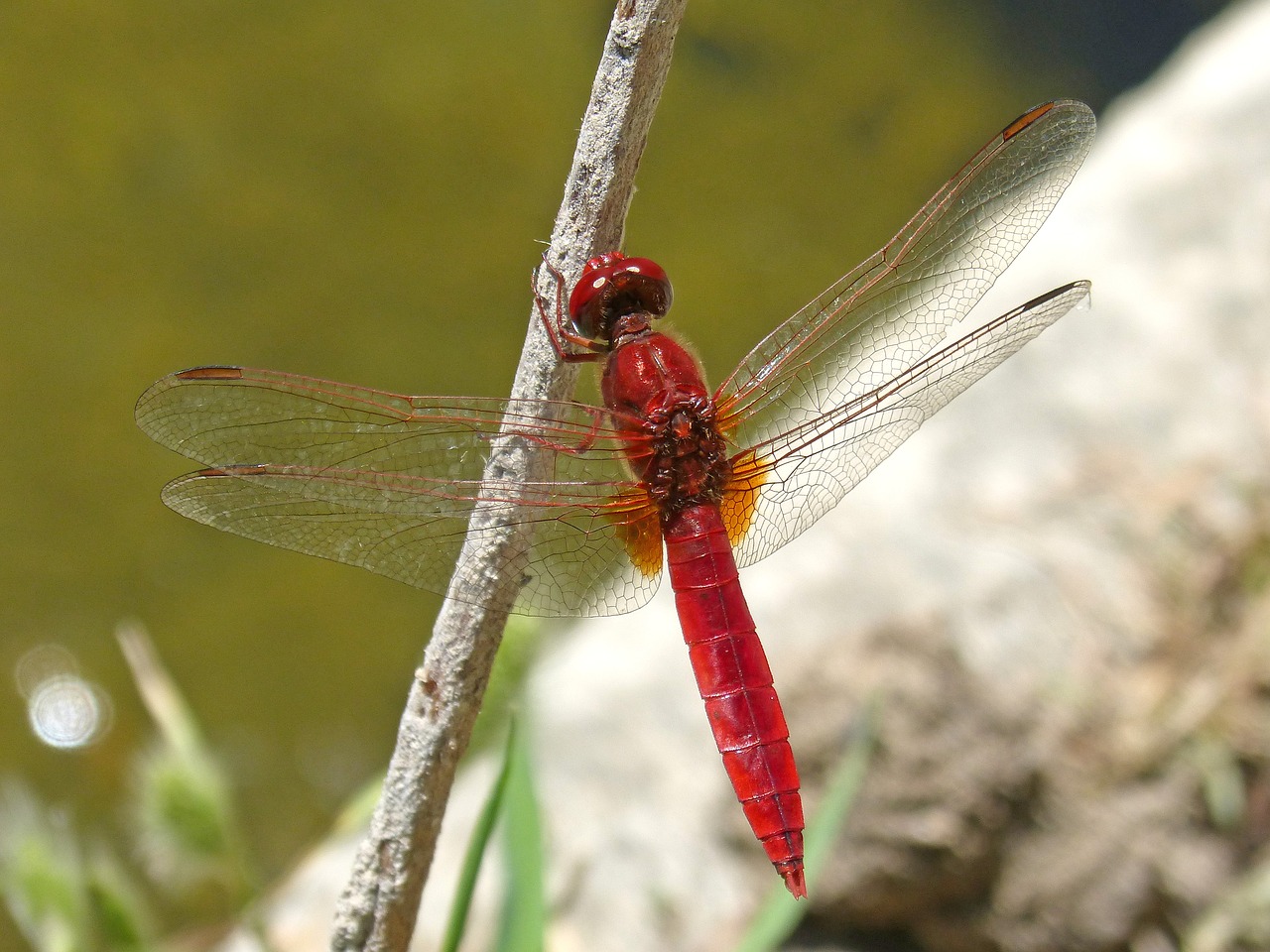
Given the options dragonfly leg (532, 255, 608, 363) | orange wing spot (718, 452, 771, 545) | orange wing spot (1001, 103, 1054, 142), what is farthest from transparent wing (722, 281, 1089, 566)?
dragonfly leg (532, 255, 608, 363)

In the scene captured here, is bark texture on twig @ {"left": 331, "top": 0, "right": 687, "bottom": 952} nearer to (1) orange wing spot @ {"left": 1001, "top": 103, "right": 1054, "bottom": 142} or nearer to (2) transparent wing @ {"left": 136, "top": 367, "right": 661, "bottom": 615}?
(2) transparent wing @ {"left": 136, "top": 367, "right": 661, "bottom": 615}

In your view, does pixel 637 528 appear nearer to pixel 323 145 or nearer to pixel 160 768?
pixel 160 768

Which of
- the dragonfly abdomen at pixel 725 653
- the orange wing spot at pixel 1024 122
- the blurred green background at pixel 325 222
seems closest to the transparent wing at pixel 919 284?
the orange wing spot at pixel 1024 122

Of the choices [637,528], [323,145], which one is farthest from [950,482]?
[323,145]

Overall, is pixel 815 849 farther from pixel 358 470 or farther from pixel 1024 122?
pixel 1024 122

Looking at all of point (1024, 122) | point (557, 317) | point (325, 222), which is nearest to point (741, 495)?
point (557, 317)

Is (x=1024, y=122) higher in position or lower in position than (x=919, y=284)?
higher
